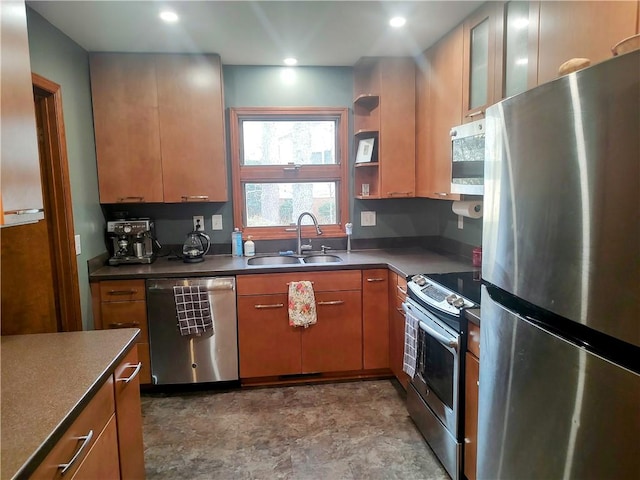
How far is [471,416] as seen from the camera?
183 centimetres

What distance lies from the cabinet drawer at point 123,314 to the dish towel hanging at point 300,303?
101 cm

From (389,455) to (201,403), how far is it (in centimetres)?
133

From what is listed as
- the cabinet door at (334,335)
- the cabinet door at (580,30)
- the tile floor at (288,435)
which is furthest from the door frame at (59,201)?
the cabinet door at (580,30)

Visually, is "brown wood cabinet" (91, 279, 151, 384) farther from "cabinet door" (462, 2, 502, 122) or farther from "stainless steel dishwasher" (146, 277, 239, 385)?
"cabinet door" (462, 2, 502, 122)

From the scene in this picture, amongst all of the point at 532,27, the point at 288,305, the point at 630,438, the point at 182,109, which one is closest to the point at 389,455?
the point at 288,305

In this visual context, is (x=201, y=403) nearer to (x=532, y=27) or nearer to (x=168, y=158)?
(x=168, y=158)

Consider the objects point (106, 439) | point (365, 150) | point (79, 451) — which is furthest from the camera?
point (365, 150)

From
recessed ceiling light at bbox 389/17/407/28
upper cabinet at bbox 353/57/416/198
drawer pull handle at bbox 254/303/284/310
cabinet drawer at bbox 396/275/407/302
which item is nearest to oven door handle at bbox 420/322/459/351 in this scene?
cabinet drawer at bbox 396/275/407/302

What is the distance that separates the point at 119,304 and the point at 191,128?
4.42ft

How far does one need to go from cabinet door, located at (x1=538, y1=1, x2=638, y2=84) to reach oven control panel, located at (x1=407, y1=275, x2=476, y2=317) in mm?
988

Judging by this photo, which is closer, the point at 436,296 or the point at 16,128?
the point at 16,128

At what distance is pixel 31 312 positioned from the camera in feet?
7.17

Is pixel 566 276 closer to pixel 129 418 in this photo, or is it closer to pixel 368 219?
pixel 129 418

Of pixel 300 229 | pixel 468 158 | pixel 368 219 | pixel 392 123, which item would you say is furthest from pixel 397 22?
pixel 300 229
